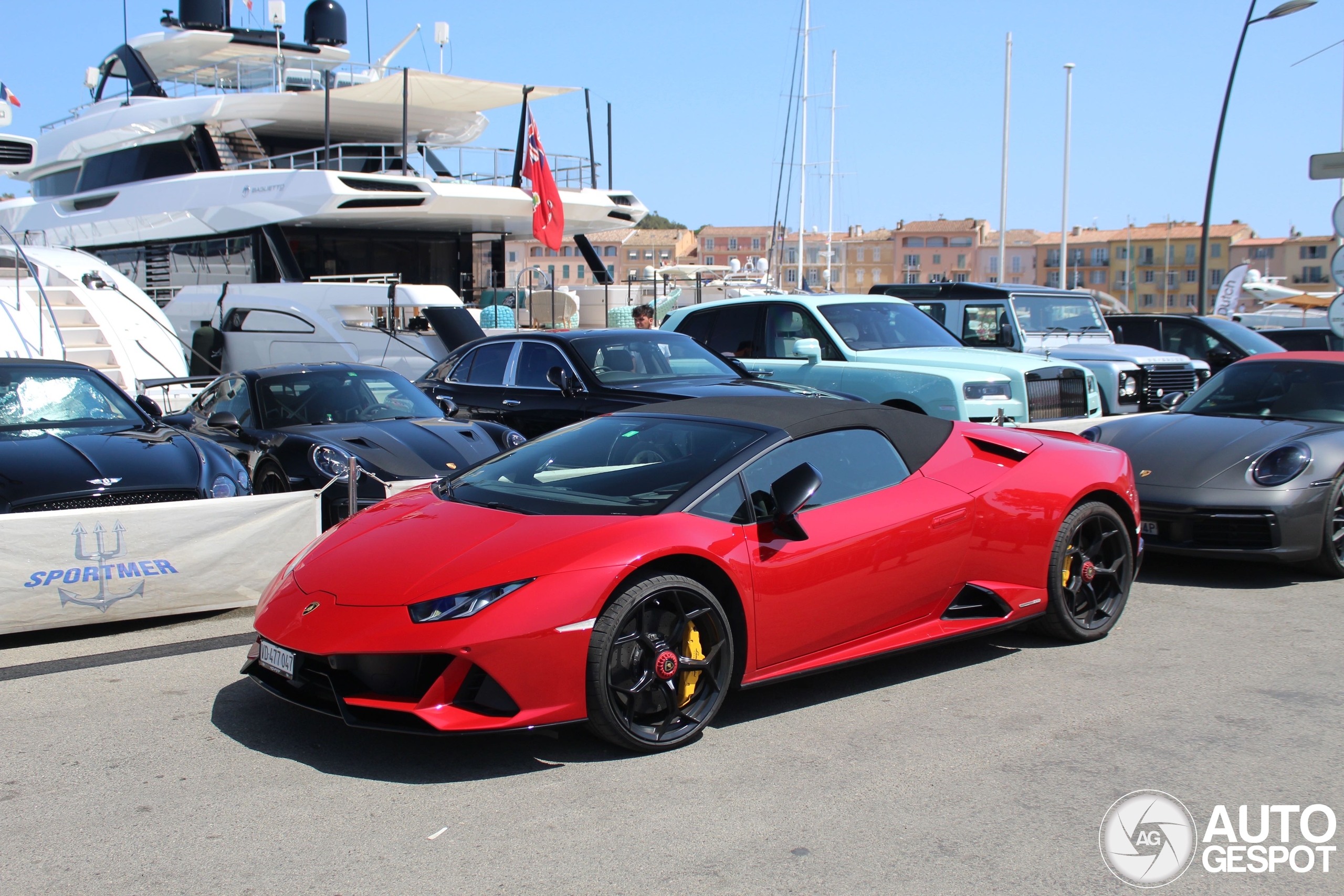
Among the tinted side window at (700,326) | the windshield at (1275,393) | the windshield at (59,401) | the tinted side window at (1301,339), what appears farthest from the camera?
the tinted side window at (1301,339)

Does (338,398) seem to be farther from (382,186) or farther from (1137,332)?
(382,186)

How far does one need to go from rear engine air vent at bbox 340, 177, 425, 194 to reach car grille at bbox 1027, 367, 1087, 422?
51.0 ft

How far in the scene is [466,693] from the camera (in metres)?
3.68

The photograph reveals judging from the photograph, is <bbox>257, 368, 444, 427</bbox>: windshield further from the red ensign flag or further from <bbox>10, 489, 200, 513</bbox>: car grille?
the red ensign flag

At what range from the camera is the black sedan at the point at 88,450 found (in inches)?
236

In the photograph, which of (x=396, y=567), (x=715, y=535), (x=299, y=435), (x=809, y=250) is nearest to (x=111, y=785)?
(x=396, y=567)

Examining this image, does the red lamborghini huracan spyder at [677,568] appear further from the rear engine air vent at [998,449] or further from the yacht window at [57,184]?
the yacht window at [57,184]

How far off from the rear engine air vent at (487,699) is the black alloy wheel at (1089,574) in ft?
9.15

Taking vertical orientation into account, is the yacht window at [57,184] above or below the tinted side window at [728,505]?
above

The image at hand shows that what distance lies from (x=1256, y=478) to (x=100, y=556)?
658 cm

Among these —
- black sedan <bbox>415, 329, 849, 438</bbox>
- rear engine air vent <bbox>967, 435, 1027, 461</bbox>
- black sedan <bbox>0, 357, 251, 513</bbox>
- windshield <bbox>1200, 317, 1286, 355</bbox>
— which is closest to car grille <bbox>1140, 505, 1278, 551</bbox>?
rear engine air vent <bbox>967, 435, 1027, 461</bbox>

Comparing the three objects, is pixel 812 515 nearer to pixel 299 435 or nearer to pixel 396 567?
pixel 396 567

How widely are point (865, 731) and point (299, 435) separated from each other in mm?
5251

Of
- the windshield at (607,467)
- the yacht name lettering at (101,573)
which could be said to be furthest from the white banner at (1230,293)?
the yacht name lettering at (101,573)
